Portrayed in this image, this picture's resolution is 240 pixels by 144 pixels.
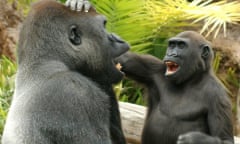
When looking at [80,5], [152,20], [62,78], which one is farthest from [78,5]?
[152,20]

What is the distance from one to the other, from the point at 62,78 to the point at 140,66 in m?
1.80

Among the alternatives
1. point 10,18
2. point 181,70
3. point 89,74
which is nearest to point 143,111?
point 181,70

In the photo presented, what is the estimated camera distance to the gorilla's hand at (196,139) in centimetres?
439

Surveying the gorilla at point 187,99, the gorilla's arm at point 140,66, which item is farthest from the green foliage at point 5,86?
A: the gorilla at point 187,99

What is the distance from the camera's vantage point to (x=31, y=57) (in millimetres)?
3512

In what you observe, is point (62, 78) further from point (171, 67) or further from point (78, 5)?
point (171, 67)

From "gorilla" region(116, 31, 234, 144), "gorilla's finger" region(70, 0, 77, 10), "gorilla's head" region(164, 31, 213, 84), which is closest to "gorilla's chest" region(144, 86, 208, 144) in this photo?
"gorilla" region(116, 31, 234, 144)

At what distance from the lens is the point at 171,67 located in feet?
15.7

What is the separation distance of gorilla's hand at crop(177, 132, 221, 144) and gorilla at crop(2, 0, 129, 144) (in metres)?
0.85

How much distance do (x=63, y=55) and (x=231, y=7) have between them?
3.87m

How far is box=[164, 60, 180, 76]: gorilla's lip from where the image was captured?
4.73m

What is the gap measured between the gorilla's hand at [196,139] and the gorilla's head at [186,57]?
49 centimetres

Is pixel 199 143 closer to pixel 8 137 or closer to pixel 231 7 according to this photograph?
pixel 8 137

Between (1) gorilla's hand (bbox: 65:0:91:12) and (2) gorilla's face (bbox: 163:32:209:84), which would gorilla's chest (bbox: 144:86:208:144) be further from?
(1) gorilla's hand (bbox: 65:0:91:12)
